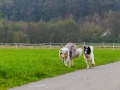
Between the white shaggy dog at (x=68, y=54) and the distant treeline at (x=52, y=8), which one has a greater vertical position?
the distant treeline at (x=52, y=8)

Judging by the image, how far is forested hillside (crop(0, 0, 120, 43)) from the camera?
7794cm

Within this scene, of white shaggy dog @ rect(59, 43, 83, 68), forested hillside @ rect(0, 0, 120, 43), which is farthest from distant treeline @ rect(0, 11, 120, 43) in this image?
white shaggy dog @ rect(59, 43, 83, 68)

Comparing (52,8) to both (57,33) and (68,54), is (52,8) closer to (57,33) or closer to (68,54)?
(57,33)

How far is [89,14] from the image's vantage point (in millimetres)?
115250

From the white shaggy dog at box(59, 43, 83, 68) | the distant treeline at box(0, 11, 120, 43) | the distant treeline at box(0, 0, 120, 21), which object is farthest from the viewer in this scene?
the distant treeline at box(0, 0, 120, 21)

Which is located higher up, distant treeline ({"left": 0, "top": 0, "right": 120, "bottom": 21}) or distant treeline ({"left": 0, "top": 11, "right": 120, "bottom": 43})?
distant treeline ({"left": 0, "top": 0, "right": 120, "bottom": 21})

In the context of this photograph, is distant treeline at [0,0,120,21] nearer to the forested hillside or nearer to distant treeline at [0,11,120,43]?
the forested hillside

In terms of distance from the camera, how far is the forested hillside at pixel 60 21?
→ 77.9 metres

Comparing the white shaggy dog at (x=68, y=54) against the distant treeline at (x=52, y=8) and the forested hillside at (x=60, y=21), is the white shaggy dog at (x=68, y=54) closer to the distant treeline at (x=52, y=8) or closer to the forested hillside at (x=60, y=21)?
the forested hillside at (x=60, y=21)

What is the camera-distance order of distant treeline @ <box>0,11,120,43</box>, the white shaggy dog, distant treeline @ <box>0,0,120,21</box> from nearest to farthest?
the white shaggy dog → distant treeline @ <box>0,11,120,43</box> → distant treeline @ <box>0,0,120,21</box>

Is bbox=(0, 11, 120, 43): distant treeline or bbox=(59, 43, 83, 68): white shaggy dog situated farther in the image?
bbox=(0, 11, 120, 43): distant treeline

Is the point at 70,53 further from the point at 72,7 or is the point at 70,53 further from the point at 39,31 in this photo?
the point at 72,7

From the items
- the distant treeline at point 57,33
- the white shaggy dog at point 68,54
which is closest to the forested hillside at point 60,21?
the distant treeline at point 57,33

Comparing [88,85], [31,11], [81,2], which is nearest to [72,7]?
[81,2]
